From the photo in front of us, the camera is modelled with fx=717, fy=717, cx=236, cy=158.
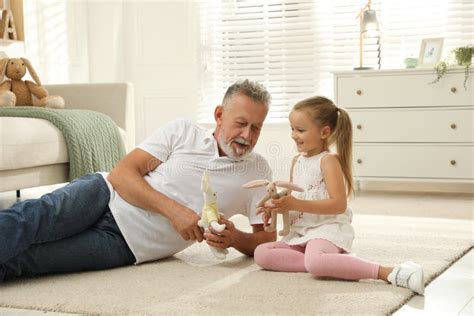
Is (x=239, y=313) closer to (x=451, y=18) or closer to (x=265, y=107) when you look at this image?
(x=265, y=107)

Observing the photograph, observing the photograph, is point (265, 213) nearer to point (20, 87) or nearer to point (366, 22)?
point (20, 87)

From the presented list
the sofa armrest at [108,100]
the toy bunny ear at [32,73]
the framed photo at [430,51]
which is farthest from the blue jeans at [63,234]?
the framed photo at [430,51]

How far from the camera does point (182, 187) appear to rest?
2.18 m

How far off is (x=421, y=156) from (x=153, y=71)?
2.33m

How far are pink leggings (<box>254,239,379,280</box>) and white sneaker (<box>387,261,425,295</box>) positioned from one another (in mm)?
62

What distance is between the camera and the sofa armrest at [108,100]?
13.4 feet

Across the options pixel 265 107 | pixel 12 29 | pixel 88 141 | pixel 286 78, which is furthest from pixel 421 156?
pixel 12 29

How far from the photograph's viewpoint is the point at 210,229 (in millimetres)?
2020

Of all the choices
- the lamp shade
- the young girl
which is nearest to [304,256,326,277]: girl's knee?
the young girl

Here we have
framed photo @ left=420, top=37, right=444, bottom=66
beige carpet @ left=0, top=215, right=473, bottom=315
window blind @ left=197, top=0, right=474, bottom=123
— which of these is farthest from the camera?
window blind @ left=197, top=0, right=474, bottom=123

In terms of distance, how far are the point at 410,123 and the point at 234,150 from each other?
2.42 m

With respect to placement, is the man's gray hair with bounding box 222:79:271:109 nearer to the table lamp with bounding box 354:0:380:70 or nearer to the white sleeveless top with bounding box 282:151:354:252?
the white sleeveless top with bounding box 282:151:354:252

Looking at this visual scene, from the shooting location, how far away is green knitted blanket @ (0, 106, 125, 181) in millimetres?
3416

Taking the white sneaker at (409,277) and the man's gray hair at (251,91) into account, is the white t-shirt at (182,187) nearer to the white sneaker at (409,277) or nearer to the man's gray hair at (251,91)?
the man's gray hair at (251,91)
